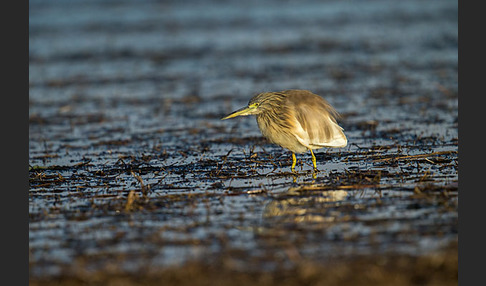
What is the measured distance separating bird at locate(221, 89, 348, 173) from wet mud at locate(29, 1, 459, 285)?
0.36 metres

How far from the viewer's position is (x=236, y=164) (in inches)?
323

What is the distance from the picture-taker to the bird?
25.0 ft

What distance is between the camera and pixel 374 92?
12.6 meters

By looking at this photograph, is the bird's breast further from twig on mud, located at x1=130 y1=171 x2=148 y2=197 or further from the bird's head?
twig on mud, located at x1=130 y1=171 x2=148 y2=197

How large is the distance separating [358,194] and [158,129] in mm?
4700

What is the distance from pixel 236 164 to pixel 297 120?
1010 mm

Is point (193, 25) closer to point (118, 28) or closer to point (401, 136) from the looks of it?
point (118, 28)

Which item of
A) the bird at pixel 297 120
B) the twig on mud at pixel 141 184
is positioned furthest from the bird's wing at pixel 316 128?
the twig on mud at pixel 141 184

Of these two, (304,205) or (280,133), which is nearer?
(304,205)

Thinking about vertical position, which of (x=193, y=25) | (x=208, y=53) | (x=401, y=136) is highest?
(x=193, y=25)

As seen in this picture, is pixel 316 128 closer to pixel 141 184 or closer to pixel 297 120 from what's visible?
pixel 297 120

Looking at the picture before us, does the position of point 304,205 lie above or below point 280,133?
below

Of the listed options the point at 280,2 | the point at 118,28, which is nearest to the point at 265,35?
the point at 118,28

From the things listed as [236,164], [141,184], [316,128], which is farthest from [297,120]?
[141,184]
